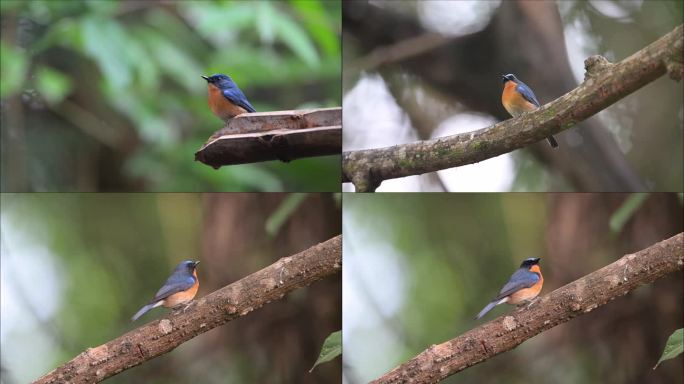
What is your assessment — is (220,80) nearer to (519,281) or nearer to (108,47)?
(108,47)

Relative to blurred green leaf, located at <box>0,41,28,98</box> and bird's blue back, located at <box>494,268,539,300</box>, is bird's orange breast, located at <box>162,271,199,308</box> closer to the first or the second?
blurred green leaf, located at <box>0,41,28,98</box>

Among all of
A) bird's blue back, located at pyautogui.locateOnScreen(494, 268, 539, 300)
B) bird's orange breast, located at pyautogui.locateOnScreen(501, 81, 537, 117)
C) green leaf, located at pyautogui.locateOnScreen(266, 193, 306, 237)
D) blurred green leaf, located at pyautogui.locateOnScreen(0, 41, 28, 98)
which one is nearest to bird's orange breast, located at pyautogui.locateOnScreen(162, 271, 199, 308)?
green leaf, located at pyautogui.locateOnScreen(266, 193, 306, 237)

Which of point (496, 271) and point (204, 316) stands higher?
point (496, 271)

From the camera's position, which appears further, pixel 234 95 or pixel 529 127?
pixel 234 95

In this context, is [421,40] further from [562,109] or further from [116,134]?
[116,134]

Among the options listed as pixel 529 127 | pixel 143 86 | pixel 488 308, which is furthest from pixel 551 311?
pixel 143 86

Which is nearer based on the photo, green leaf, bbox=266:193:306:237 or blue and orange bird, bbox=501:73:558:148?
blue and orange bird, bbox=501:73:558:148

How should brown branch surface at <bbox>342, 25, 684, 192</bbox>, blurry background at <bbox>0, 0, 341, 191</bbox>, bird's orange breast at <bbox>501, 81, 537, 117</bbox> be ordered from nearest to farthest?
brown branch surface at <bbox>342, 25, 684, 192</bbox> → bird's orange breast at <bbox>501, 81, 537, 117</bbox> → blurry background at <bbox>0, 0, 341, 191</bbox>
